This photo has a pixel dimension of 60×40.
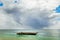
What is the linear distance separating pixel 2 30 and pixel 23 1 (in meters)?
0.55

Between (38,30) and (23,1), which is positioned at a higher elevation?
(23,1)

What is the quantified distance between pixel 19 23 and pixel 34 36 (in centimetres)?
30

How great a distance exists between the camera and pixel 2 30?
6.37ft

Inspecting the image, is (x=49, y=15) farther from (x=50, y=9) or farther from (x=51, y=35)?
(x=51, y=35)

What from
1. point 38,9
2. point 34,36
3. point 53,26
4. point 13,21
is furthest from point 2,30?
point 53,26

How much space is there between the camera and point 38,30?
1.87 metres

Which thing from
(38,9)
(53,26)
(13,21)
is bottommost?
(53,26)

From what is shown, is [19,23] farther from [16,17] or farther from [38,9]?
[38,9]

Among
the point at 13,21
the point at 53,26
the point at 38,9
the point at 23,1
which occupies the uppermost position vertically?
the point at 23,1

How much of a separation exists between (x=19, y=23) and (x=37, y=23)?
0.27m

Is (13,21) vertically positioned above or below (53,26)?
above

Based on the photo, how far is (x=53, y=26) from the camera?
72.5 inches

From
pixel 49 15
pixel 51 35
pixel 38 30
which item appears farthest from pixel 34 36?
pixel 49 15

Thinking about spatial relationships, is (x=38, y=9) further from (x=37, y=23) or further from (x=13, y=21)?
(x=13, y=21)
